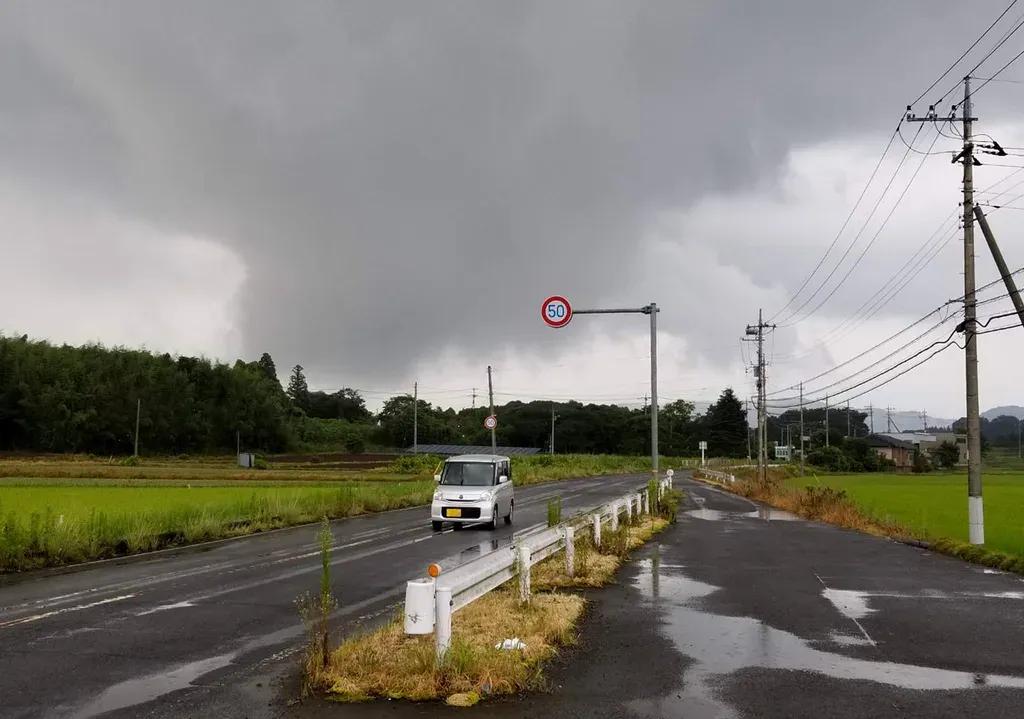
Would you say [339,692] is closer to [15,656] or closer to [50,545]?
[15,656]

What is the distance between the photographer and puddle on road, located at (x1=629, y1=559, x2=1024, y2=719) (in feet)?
19.5

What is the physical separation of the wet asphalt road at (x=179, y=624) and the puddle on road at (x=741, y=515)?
467 inches

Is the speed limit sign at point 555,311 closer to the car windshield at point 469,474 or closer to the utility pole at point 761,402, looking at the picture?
the car windshield at point 469,474

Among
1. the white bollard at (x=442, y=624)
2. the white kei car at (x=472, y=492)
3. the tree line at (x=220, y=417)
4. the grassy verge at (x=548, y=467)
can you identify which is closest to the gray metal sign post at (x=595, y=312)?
the white kei car at (x=472, y=492)

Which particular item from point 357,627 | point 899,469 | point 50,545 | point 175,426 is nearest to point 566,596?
point 357,627

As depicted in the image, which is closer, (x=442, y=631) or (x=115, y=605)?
(x=442, y=631)

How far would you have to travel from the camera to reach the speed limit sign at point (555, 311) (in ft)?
61.9

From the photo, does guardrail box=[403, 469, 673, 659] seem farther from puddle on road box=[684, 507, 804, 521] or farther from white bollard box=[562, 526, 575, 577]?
puddle on road box=[684, 507, 804, 521]

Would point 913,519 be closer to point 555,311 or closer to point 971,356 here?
point 971,356

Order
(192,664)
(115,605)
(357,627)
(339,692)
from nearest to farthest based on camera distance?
1. (339,692)
2. (192,664)
3. (357,627)
4. (115,605)

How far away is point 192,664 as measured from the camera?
7121mm

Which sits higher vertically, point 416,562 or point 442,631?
point 442,631

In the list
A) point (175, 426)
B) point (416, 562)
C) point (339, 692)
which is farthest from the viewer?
point (175, 426)

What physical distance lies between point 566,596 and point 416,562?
5.37 meters
